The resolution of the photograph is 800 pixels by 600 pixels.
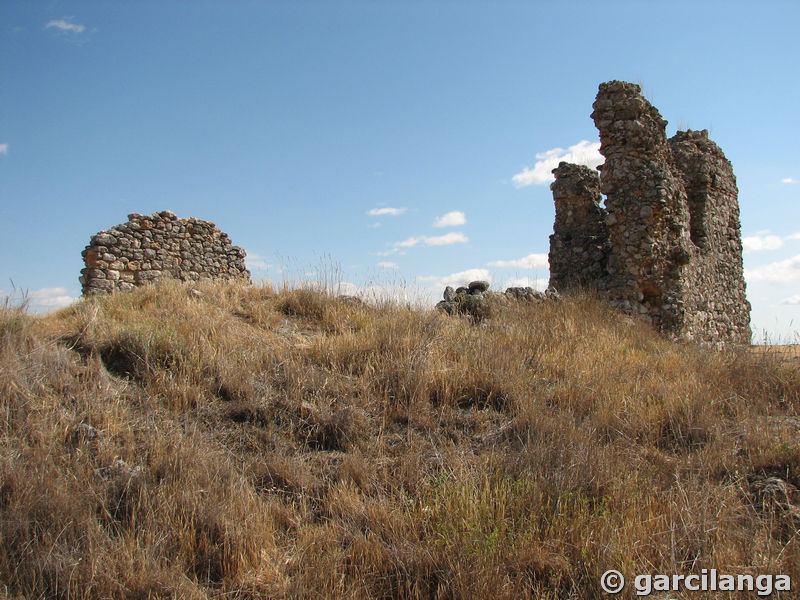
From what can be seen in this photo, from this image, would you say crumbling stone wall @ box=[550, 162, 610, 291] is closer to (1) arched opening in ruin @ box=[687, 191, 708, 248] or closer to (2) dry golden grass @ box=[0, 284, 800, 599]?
(1) arched opening in ruin @ box=[687, 191, 708, 248]

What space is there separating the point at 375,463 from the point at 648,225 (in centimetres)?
695

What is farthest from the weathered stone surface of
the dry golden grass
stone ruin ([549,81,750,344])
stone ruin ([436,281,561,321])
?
the dry golden grass

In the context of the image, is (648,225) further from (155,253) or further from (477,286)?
(155,253)

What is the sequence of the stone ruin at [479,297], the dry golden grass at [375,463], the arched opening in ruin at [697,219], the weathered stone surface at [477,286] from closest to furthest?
the dry golden grass at [375,463] < the stone ruin at [479,297] < the weathered stone surface at [477,286] < the arched opening in ruin at [697,219]

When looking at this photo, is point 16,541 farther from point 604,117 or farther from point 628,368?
point 604,117

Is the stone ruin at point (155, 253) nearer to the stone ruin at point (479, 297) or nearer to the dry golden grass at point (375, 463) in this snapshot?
the dry golden grass at point (375, 463)

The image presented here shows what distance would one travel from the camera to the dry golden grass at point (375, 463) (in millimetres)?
2721

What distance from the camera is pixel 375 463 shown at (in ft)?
12.3

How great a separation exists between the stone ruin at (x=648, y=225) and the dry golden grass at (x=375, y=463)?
2.90 meters

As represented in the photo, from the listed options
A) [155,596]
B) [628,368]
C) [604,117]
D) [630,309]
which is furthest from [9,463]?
[604,117]

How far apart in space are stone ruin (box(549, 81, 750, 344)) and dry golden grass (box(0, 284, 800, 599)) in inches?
114

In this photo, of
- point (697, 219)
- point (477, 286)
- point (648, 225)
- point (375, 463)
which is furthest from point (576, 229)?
point (375, 463)

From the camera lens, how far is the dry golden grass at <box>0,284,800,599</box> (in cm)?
272

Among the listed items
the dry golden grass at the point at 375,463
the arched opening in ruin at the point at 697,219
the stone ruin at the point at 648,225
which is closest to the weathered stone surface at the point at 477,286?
the stone ruin at the point at 648,225
